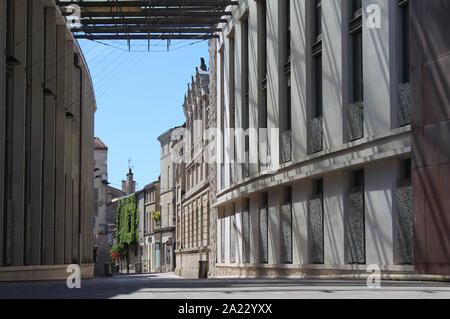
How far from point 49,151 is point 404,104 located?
66.9 ft

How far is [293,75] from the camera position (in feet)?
90.4

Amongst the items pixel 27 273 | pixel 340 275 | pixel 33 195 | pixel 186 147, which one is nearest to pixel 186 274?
pixel 186 147

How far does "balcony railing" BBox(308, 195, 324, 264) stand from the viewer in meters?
25.0

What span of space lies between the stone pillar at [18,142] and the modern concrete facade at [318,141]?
8745 mm

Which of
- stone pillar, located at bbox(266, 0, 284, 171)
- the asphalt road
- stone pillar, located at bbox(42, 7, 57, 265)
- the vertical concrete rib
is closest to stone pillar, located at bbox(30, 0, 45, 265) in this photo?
stone pillar, located at bbox(42, 7, 57, 265)

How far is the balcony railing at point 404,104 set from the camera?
62.7 ft

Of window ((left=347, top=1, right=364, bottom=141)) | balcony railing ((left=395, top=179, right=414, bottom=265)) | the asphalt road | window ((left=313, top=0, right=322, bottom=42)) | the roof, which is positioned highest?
the roof

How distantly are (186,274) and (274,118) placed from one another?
31567 mm

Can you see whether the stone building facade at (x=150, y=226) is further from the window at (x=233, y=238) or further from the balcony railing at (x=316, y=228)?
the balcony railing at (x=316, y=228)

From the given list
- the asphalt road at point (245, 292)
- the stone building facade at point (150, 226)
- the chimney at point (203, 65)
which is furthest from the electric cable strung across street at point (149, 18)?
the stone building facade at point (150, 226)

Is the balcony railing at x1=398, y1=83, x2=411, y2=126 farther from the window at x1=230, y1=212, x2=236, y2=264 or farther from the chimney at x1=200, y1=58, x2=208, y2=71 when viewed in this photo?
the chimney at x1=200, y1=58, x2=208, y2=71

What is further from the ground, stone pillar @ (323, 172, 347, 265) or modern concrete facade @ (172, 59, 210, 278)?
modern concrete facade @ (172, 59, 210, 278)

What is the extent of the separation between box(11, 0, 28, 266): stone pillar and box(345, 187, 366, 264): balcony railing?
38.1 feet
